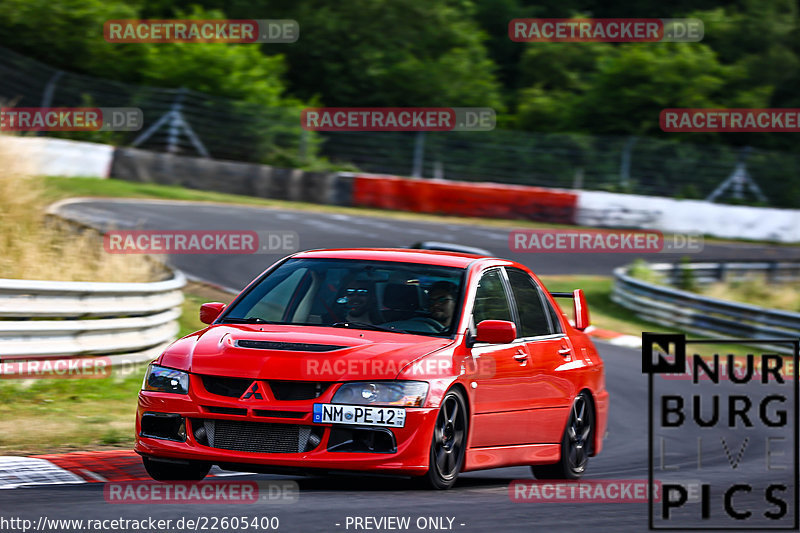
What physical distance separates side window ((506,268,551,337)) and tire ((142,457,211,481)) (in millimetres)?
2184

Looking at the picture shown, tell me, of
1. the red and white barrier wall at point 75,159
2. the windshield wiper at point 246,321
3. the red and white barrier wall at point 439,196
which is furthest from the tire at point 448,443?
the red and white barrier wall at point 439,196

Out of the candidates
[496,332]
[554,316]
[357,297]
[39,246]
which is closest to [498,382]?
[496,332]

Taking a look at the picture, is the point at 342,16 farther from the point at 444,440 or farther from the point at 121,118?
the point at 444,440

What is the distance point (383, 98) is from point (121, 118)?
44.0 feet

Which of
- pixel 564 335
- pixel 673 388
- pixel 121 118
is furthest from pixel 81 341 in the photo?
pixel 121 118

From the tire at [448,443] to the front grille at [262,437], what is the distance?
633 mm

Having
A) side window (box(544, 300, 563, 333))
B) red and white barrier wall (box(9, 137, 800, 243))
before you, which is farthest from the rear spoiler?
red and white barrier wall (box(9, 137, 800, 243))

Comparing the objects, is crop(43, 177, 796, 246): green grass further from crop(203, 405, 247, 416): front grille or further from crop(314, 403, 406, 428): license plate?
crop(314, 403, 406, 428): license plate

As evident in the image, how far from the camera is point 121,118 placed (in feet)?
103

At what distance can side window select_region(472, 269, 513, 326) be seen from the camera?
7.50 metres

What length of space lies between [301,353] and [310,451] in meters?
0.51

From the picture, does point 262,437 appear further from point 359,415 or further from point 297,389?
point 359,415

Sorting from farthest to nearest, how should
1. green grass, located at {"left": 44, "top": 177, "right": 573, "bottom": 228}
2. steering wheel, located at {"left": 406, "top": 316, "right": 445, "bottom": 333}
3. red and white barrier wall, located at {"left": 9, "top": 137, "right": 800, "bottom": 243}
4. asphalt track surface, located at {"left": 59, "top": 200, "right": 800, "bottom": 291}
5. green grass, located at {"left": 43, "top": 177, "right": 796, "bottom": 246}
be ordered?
red and white barrier wall, located at {"left": 9, "top": 137, "right": 800, "bottom": 243}, green grass, located at {"left": 43, "top": 177, "right": 796, "bottom": 246}, green grass, located at {"left": 44, "top": 177, "right": 573, "bottom": 228}, asphalt track surface, located at {"left": 59, "top": 200, "right": 800, "bottom": 291}, steering wheel, located at {"left": 406, "top": 316, "right": 445, "bottom": 333}

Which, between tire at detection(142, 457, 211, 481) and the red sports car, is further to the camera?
tire at detection(142, 457, 211, 481)
